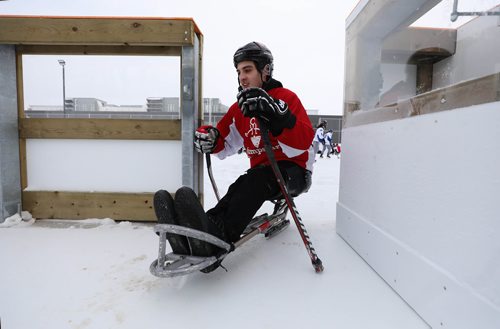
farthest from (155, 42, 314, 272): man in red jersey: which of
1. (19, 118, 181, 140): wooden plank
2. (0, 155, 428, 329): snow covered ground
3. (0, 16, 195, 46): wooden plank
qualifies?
(0, 16, 195, 46): wooden plank

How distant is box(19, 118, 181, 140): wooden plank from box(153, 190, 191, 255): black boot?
138cm

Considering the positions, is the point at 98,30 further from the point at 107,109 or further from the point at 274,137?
the point at 274,137

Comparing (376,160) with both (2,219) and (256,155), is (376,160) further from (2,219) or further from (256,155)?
(2,219)

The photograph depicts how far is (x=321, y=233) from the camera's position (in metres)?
2.64

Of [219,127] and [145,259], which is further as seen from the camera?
[219,127]

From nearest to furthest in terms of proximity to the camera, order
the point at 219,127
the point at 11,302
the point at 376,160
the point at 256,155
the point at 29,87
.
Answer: the point at 11,302 → the point at 376,160 → the point at 256,155 → the point at 219,127 → the point at 29,87

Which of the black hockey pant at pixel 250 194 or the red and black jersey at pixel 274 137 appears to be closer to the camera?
the black hockey pant at pixel 250 194

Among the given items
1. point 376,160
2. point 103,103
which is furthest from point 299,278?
point 103,103

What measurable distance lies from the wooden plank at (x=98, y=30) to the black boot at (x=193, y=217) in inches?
66.7

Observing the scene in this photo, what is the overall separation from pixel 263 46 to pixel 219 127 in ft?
2.55

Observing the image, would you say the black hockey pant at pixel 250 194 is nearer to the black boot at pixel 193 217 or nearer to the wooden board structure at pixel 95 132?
the black boot at pixel 193 217

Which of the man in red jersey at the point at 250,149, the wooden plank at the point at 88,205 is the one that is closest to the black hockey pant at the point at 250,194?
the man in red jersey at the point at 250,149

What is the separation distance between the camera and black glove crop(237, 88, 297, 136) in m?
1.61

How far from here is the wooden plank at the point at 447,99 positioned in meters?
1.02
